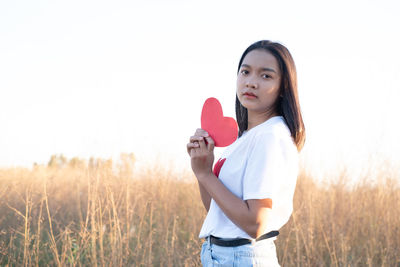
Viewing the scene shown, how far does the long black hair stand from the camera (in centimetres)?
114

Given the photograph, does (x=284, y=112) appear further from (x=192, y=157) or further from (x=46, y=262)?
(x=46, y=262)

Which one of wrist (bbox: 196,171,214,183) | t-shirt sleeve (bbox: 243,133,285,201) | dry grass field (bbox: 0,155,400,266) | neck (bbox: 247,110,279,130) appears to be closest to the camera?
t-shirt sleeve (bbox: 243,133,285,201)

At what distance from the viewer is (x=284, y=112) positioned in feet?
3.81

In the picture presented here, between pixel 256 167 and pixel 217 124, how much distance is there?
0.27m

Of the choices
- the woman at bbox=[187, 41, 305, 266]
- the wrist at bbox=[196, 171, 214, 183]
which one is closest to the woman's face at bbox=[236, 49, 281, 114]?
the woman at bbox=[187, 41, 305, 266]

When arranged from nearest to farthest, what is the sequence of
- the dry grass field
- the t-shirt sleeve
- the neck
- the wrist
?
the t-shirt sleeve
the wrist
the neck
the dry grass field

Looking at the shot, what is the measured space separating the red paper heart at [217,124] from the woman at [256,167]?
0.04 m

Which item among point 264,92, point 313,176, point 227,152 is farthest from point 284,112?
point 313,176

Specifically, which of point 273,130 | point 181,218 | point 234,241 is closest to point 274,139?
point 273,130

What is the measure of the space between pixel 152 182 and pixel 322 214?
6.26 ft

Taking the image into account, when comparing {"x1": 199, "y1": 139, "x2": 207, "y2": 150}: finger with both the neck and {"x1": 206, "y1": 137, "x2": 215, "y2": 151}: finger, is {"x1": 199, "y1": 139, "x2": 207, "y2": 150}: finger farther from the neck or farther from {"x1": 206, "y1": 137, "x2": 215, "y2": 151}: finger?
the neck

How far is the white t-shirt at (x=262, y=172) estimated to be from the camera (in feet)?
3.21

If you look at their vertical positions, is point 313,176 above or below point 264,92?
below

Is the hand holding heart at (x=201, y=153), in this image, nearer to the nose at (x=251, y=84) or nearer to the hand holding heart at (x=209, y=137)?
the hand holding heart at (x=209, y=137)
